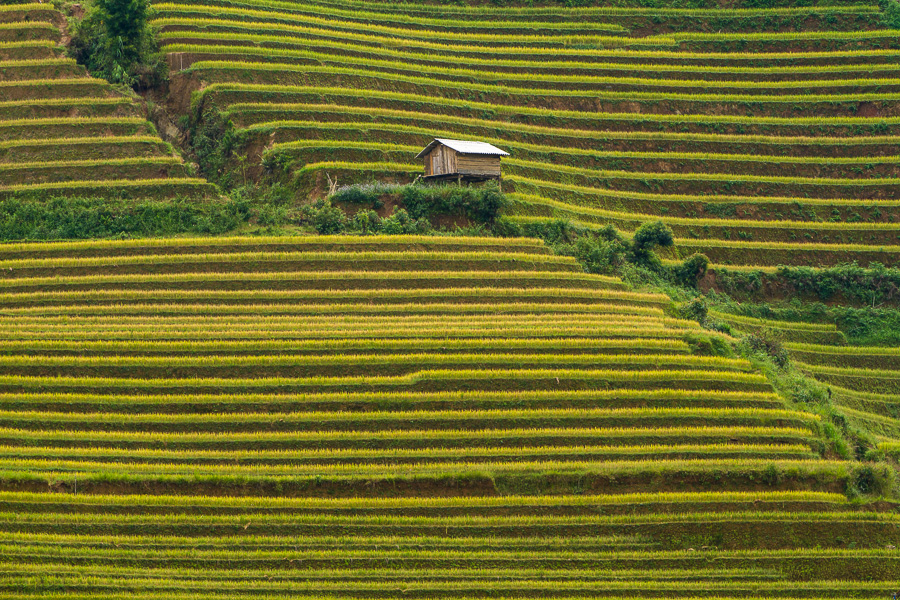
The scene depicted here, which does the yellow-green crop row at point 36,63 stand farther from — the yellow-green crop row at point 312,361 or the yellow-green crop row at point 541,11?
the yellow-green crop row at point 312,361

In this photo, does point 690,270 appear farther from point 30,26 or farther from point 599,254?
point 30,26

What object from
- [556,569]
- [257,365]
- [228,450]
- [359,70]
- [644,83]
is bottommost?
[228,450]

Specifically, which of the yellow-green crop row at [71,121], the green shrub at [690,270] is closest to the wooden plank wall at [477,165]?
the green shrub at [690,270]

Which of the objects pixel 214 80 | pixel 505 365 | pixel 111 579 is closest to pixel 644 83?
pixel 214 80

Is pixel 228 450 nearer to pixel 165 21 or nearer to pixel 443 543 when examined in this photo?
pixel 443 543

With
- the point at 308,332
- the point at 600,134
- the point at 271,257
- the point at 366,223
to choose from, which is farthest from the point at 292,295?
the point at 600,134

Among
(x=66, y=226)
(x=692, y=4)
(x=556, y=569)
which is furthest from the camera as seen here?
(x=692, y=4)
